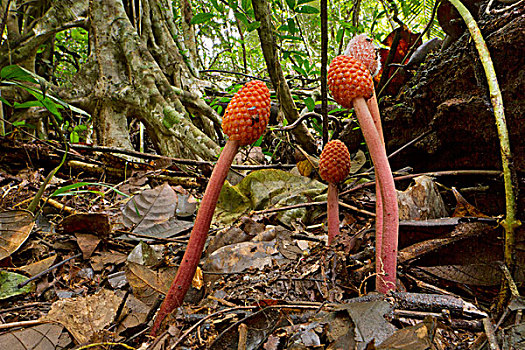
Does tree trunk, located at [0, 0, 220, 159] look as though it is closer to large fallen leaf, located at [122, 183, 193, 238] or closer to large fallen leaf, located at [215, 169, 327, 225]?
large fallen leaf, located at [215, 169, 327, 225]

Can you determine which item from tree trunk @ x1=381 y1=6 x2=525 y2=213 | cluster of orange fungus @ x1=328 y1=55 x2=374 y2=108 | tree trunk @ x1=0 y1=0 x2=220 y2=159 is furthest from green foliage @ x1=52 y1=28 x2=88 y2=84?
cluster of orange fungus @ x1=328 y1=55 x2=374 y2=108

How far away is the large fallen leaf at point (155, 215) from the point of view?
6.46 ft

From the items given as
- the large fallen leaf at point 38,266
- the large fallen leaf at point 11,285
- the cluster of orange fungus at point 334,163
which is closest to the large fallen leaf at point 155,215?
the large fallen leaf at point 38,266

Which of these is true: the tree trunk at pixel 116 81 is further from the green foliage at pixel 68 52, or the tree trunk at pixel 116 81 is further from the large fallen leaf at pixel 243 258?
the large fallen leaf at pixel 243 258

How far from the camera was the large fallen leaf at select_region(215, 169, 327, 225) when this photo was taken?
7.30 ft

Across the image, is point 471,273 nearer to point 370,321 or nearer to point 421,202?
point 421,202

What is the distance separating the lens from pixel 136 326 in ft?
3.82

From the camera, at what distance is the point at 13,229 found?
5.05 ft

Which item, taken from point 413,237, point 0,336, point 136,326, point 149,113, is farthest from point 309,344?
point 149,113

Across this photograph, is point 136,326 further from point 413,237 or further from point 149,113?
point 149,113

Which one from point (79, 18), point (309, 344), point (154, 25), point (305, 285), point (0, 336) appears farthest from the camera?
point (154, 25)

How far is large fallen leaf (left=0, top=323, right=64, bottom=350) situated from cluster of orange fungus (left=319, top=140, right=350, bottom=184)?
1.16 m

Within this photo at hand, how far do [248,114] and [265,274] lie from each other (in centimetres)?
69

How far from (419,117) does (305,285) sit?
56.7 inches
